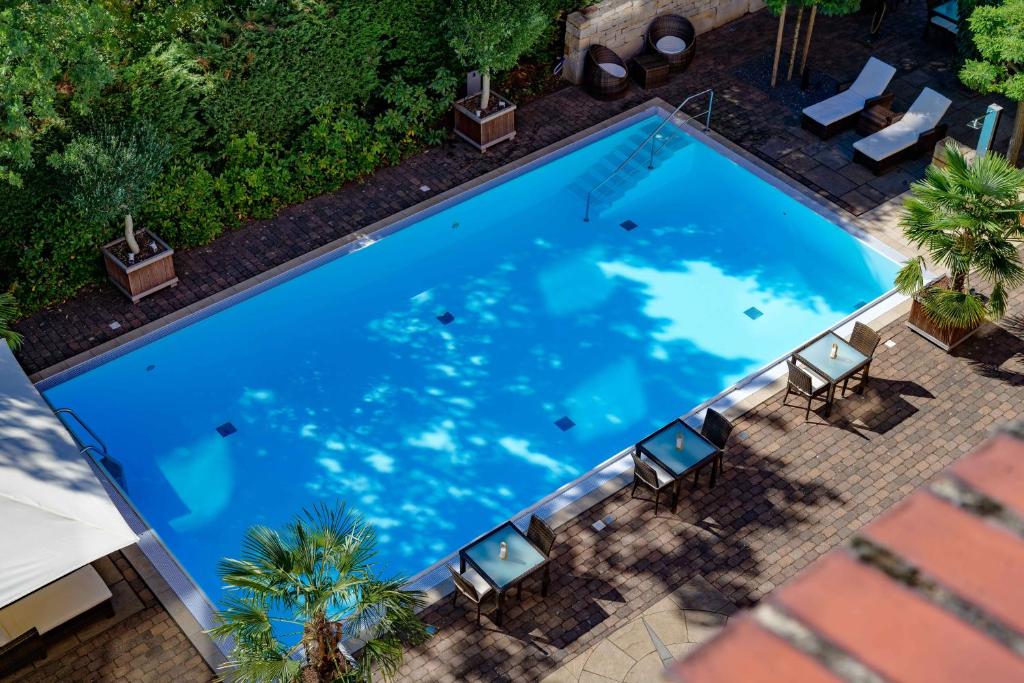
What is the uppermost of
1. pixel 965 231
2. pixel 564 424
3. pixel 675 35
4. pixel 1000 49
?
pixel 1000 49

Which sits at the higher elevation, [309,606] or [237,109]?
[237,109]

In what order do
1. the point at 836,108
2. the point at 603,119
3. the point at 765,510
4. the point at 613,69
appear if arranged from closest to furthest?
the point at 765,510
the point at 836,108
the point at 603,119
the point at 613,69

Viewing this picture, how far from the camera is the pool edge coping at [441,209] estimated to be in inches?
578

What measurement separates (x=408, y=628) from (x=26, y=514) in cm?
435

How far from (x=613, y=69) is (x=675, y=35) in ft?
5.91

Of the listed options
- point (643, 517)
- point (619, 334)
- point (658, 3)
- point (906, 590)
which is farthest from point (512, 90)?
point (906, 590)

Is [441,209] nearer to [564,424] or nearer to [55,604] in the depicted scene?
[564,424]

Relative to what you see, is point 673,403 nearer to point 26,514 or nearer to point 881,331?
point 881,331

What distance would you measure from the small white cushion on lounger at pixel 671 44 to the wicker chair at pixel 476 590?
1309 cm

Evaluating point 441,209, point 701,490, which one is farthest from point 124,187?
point 701,490

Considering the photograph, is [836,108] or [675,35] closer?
[836,108]

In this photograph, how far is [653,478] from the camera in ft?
48.5

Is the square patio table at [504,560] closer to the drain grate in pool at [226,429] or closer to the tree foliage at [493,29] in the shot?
the drain grate in pool at [226,429]

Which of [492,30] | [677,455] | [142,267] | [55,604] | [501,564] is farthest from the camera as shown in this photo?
[492,30]
